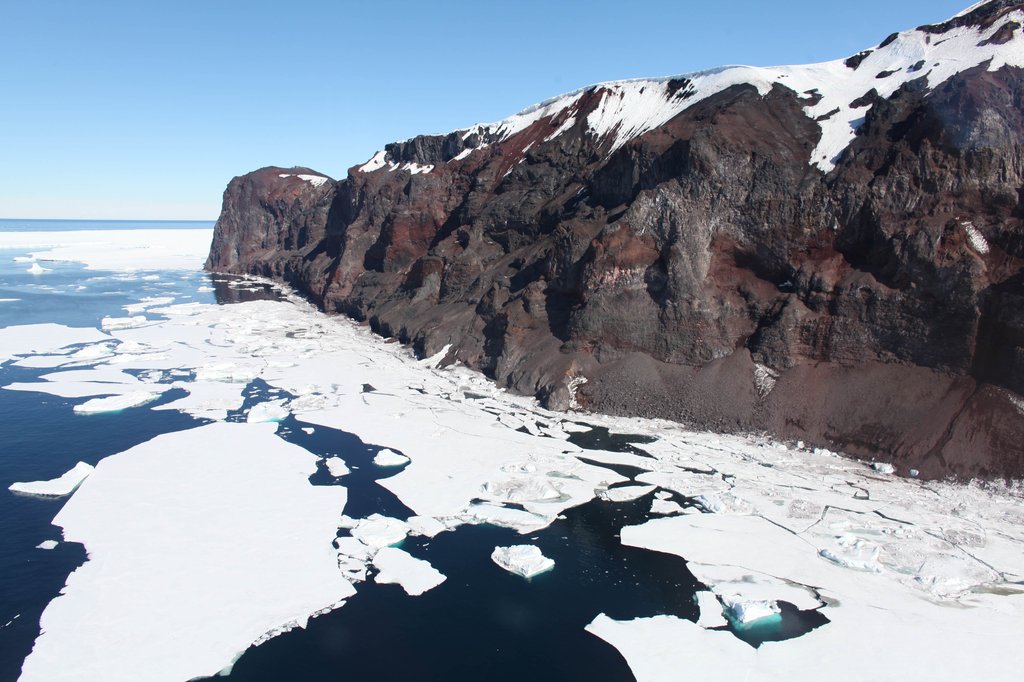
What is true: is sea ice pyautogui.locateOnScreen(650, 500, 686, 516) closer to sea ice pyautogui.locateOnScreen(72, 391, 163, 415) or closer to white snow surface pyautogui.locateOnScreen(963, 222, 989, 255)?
white snow surface pyautogui.locateOnScreen(963, 222, 989, 255)

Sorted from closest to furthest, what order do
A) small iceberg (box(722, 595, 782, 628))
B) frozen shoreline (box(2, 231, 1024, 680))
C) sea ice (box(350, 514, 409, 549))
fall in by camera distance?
frozen shoreline (box(2, 231, 1024, 680)), small iceberg (box(722, 595, 782, 628)), sea ice (box(350, 514, 409, 549))

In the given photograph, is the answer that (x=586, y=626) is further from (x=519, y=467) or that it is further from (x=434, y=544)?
(x=519, y=467)

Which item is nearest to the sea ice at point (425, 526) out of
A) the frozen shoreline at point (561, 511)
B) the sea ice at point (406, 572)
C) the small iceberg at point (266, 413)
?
the frozen shoreline at point (561, 511)

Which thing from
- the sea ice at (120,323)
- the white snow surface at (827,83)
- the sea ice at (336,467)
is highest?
the white snow surface at (827,83)

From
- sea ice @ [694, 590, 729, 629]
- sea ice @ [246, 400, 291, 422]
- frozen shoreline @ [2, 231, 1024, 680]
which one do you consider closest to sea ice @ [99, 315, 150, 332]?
frozen shoreline @ [2, 231, 1024, 680]

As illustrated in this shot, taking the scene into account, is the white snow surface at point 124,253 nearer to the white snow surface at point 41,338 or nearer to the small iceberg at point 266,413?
the white snow surface at point 41,338

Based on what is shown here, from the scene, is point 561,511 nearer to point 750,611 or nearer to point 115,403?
point 750,611

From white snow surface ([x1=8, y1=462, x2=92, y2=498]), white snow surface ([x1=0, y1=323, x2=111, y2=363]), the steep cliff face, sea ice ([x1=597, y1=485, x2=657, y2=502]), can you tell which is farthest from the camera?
white snow surface ([x1=0, y1=323, x2=111, y2=363])
